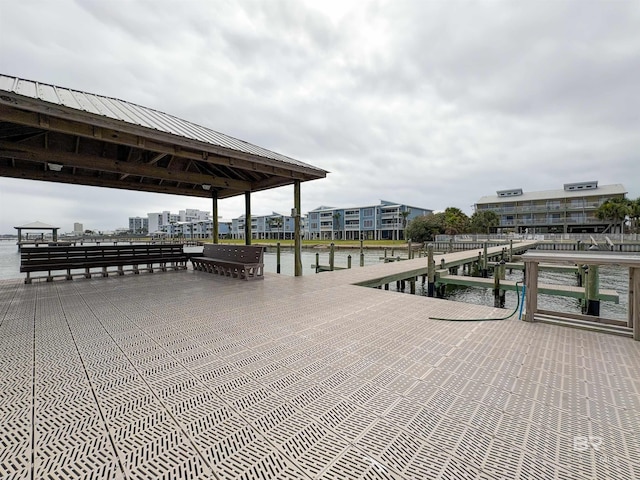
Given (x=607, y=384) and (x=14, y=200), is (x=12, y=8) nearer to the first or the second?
(x=607, y=384)

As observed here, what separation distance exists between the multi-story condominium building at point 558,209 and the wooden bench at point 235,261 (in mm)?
56814

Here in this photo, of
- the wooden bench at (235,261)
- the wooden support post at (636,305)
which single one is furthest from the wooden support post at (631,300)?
the wooden bench at (235,261)

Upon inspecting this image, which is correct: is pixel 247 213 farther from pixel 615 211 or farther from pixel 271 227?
pixel 271 227

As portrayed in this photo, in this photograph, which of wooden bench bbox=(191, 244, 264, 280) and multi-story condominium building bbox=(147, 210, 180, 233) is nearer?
wooden bench bbox=(191, 244, 264, 280)

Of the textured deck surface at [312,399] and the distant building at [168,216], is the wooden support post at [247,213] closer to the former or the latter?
the textured deck surface at [312,399]

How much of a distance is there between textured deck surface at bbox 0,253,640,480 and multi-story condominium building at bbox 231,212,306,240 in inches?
2585

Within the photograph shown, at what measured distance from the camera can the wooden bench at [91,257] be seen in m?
7.00

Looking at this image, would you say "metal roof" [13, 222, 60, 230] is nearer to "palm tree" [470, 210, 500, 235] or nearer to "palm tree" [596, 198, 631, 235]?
"palm tree" [470, 210, 500, 235]

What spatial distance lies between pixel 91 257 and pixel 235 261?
4.18m

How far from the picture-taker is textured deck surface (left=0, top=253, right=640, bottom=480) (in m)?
1.57

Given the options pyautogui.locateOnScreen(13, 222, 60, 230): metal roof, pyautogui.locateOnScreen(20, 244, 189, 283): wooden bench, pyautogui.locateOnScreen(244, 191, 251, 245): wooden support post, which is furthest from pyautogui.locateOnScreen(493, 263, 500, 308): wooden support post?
pyautogui.locateOnScreen(13, 222, 60, 230): metal roof

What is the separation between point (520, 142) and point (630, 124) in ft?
27.3

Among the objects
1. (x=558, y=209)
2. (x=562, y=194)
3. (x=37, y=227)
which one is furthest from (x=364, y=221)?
(x=37, y=227)

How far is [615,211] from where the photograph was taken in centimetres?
3919
